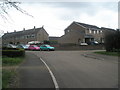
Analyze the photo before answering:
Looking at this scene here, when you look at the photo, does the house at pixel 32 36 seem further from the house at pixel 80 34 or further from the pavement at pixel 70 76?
the pavement at pixel 70 76

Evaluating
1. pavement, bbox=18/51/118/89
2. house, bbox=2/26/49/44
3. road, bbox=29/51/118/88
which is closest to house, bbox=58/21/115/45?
house, bbox=2/26/49/44

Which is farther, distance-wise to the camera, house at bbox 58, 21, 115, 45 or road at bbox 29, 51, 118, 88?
house at bbox 58, 21, 115, 45

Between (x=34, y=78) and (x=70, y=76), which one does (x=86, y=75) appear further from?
(x=34, y=78)

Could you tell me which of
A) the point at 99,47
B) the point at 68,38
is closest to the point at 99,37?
the point at 68,38

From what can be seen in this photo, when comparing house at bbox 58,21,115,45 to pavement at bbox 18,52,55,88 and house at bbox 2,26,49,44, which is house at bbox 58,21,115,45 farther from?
pavement at bbox 18,52,55,88

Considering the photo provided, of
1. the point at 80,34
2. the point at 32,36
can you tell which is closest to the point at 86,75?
the point at 80,34

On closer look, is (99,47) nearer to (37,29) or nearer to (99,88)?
(37,29)

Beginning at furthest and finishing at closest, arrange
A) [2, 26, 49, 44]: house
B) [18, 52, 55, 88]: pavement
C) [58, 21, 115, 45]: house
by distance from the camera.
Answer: [2, 26, 49, 44]: house → [58, 21, 115, 45]: house → [18, 52, 55, 88]: pavement

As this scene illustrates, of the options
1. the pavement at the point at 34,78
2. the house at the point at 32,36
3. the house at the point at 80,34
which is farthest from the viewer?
the house at the point at 32,36

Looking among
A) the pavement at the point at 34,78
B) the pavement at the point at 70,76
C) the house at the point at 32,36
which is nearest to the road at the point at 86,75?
the pavement at the point at 70,76

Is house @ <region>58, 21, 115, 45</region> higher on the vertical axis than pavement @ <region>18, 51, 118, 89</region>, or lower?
higher

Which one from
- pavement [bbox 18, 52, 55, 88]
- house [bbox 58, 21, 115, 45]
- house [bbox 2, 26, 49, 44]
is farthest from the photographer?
house [bbox 2, 26, 49, 44]

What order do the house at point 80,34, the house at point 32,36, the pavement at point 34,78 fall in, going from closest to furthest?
the pavement at point 34,78 < the house at point 80,34 < the house at point 32,36

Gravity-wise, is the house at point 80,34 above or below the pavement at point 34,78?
above
